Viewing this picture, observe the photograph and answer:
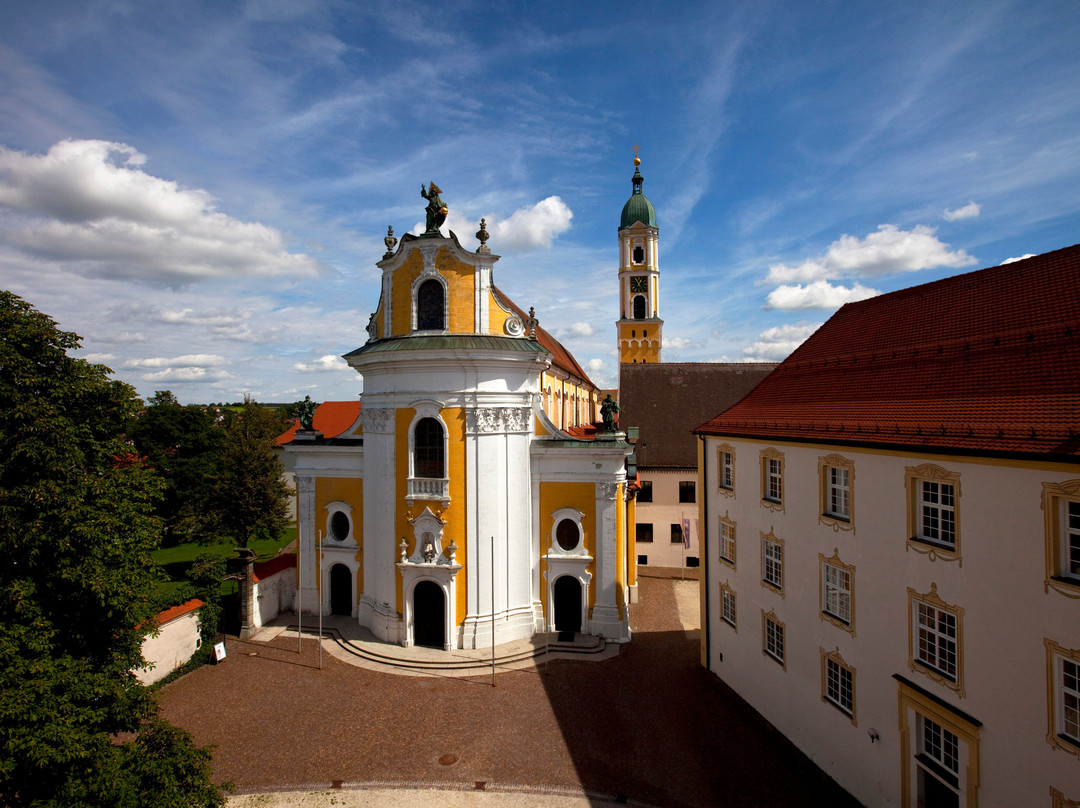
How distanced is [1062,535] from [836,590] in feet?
17.8

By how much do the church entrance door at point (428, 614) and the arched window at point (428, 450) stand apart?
13.8ft

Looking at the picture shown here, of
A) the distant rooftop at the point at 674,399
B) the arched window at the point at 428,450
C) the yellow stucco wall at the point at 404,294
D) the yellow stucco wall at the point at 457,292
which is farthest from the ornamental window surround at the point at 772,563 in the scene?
the distant rooftop at the point at 674,399

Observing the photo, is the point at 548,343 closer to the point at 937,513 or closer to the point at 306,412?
the point at 306,412

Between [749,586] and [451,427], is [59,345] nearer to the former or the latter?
[451,427]

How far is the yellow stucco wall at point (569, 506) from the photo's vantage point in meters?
21.0

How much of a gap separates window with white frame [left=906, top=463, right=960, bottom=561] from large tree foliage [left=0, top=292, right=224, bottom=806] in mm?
13536

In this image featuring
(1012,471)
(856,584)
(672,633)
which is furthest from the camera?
(672,633)

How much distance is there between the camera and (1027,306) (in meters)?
10.4

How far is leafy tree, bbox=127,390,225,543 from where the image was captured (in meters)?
36.0

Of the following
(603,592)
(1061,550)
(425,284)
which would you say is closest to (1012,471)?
(1061,550)

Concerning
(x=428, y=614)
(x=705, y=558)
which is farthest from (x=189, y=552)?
(x=705, y=558)

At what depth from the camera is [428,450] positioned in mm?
20547

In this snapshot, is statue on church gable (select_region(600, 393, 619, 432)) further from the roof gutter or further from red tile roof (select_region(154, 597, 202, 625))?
red tile roof (select_region(154, 597, 202, 625))

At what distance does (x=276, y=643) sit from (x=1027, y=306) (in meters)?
24.9
